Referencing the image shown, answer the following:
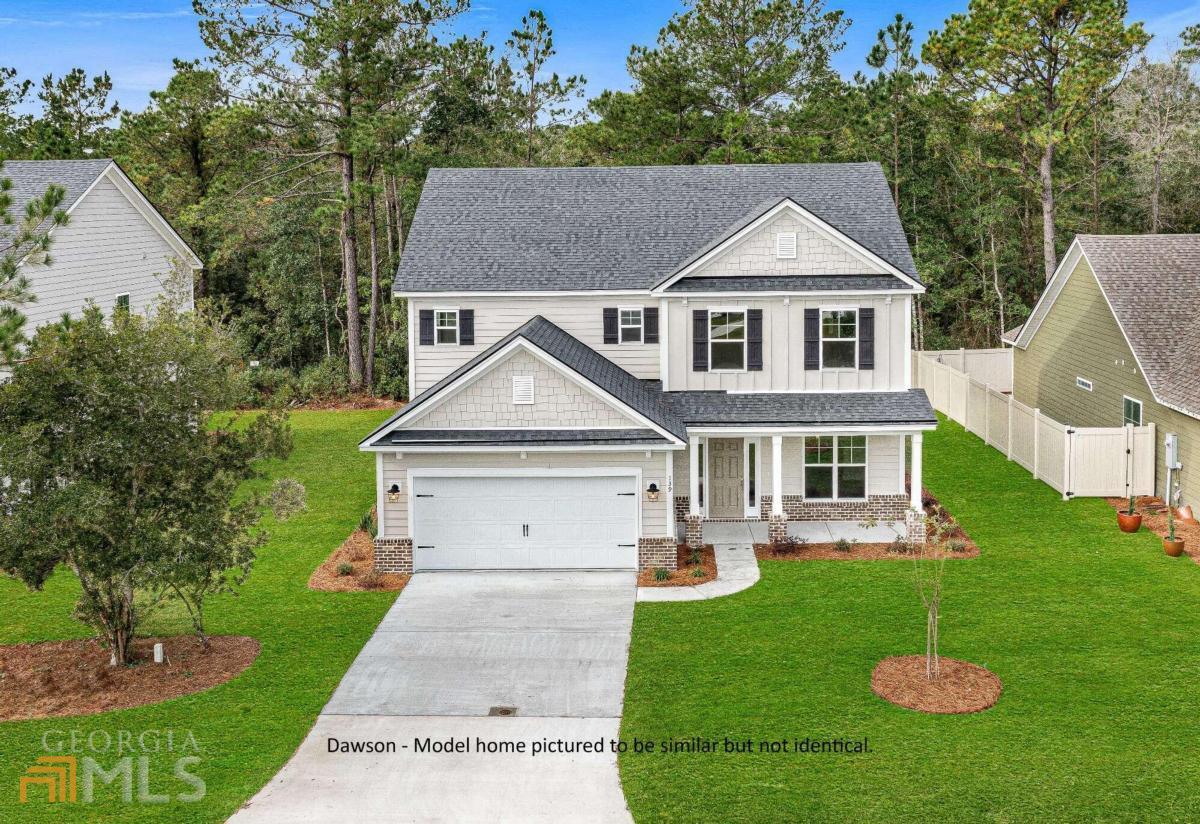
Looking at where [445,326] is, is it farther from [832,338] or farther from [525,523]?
[832,338]

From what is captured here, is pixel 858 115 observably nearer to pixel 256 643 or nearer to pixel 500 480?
pixel 500 480

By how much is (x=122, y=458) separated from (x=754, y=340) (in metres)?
12.9

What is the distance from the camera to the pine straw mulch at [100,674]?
1542cm

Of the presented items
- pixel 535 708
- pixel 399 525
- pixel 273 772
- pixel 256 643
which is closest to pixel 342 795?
pixel 273 772

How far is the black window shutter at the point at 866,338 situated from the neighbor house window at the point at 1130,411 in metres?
7.08

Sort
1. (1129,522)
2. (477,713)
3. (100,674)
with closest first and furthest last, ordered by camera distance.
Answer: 1. (477,713)
2. (100,674)
3. (1129,522)

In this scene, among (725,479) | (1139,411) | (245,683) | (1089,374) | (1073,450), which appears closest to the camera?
(245,683)

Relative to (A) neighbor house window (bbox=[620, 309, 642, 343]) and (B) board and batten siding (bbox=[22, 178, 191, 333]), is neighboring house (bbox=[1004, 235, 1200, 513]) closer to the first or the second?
(A) neighbor house window (bbox=[620, 309, 642, 343])

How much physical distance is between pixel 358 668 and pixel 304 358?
1328 inches

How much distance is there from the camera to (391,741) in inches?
565

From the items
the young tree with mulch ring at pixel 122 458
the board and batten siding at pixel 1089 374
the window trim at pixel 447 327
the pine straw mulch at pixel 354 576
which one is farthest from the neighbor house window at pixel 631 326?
the board and batten siding at pixel 1089 374

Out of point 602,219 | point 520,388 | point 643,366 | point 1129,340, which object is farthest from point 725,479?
point 1129,340

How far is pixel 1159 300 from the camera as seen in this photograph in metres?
26.9

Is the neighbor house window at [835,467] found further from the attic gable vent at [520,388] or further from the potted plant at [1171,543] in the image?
the attic gable vent at [520,388]
